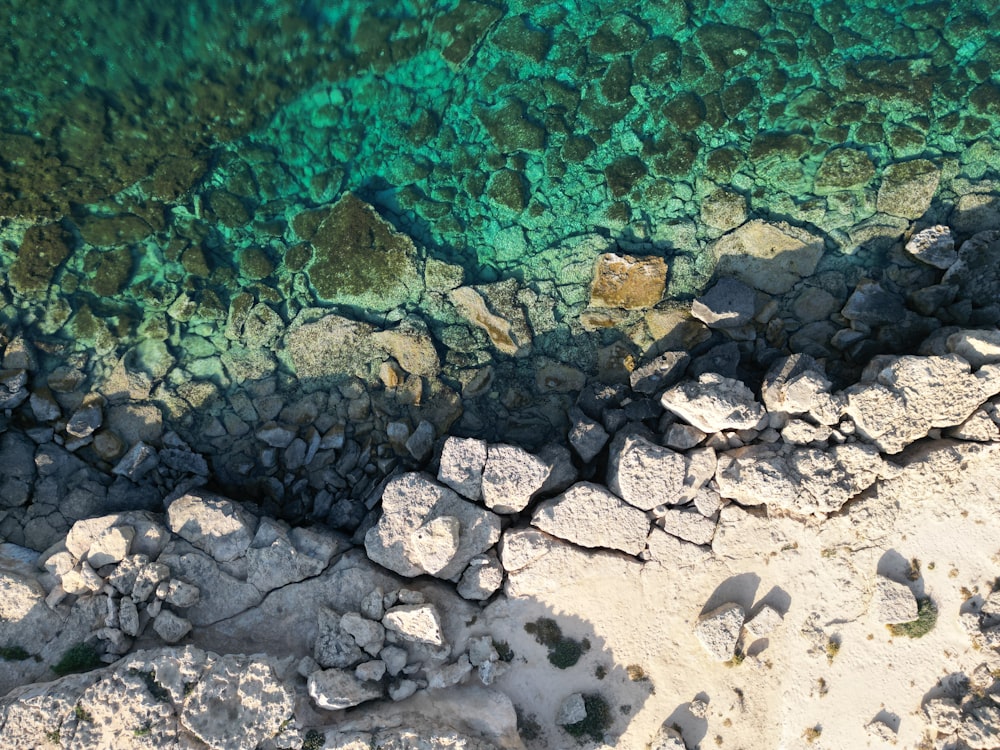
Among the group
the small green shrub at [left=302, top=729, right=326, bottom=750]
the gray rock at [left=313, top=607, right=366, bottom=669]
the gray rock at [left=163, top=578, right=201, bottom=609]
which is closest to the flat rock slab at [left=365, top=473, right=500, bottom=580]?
the gray rock at [left=313, top=607, right=366, bottom=669]

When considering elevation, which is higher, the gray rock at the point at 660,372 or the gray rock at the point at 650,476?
the gray rock at the point at 660,372

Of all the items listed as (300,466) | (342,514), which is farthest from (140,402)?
(342,514)

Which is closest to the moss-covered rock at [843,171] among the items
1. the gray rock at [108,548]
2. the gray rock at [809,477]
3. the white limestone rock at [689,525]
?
the gray rock at [809,477]

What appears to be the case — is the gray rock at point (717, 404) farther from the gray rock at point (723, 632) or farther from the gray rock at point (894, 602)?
the gray rock at point (894, 602)

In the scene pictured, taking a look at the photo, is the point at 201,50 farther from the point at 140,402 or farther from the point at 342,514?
the point at 342,514

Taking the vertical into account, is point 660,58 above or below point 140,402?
above

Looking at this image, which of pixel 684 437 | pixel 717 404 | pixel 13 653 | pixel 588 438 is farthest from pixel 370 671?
pixel 717 404

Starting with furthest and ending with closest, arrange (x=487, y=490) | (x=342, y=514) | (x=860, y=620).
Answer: (x=342, y=514) < (x=487, y=490) < (x=860, y=620)
